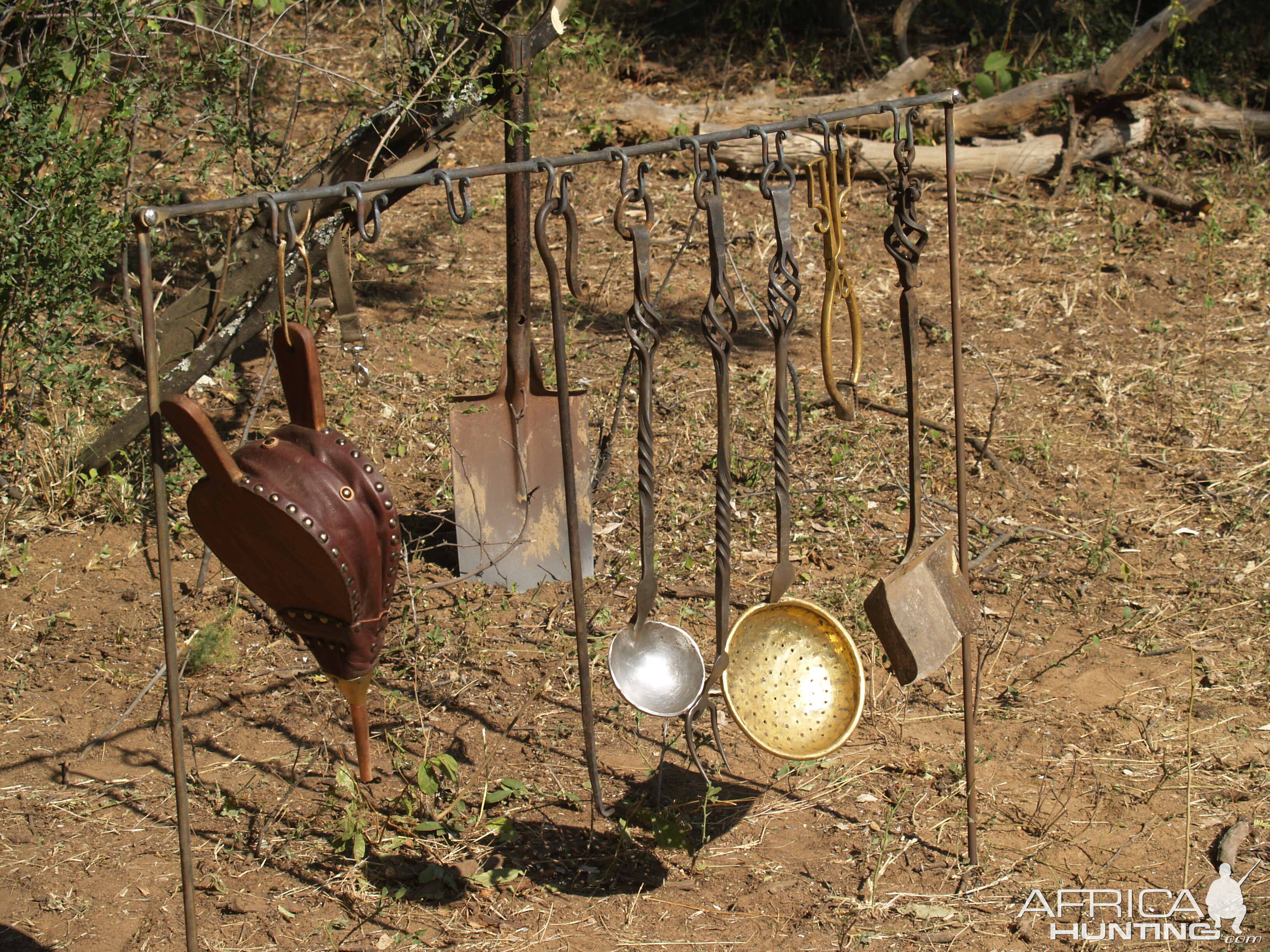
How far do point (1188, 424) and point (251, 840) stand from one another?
3.47 meters

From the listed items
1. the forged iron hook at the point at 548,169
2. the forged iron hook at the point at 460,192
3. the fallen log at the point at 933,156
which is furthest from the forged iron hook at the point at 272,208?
the fallen log at the point at 933,156

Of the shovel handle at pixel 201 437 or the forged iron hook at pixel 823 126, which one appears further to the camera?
the forged iron hook at pixel 823 126

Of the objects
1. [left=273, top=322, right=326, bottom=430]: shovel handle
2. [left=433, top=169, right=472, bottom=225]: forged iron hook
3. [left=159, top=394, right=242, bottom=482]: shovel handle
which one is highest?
[left=433, top=169, right=472, bottom=225]: forged iron hook

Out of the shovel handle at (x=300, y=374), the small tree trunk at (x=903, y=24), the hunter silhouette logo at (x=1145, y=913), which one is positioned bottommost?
the hunter silhouette logo at (x=1145, y=913)

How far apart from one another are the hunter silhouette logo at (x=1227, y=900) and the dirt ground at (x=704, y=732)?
0.02 metres

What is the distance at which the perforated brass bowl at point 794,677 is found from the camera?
215 cm

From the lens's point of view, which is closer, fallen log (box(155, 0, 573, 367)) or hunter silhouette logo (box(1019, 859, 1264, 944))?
hunter silhouette logo (box(1019, 859, 1264, 944))

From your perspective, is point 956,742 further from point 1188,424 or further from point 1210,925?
point 1188,424

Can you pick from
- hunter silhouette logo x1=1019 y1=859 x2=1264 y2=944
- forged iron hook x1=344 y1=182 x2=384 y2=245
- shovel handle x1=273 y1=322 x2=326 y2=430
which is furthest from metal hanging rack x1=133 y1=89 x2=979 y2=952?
hunter silhouette logo x1=1019 y1=859 x2=1264 y2=944

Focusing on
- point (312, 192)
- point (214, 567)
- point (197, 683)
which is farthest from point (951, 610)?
point (214, 567)

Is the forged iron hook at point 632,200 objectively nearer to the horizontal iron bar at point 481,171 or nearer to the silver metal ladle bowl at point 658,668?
the horizontal iron bar at point 481,171

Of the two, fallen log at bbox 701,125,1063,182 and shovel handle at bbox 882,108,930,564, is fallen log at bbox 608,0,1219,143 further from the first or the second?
shovel handle at bbox 882,108,930,564

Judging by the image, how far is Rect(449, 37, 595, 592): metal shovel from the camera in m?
3.19

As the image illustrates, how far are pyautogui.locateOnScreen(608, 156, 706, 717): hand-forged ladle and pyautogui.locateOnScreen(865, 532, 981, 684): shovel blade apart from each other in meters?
0.36
